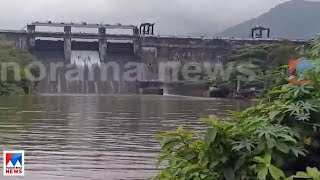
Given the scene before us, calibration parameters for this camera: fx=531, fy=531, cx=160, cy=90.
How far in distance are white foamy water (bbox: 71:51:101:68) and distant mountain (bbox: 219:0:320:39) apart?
278 ft

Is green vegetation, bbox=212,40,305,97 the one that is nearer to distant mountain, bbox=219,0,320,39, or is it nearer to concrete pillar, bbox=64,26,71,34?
concrete pillar, bbox=64,26,71,34

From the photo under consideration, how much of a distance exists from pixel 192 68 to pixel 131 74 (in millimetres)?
5972

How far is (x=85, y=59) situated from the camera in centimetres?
4428

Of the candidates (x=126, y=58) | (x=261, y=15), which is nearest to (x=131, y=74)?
(x=126, y=58)

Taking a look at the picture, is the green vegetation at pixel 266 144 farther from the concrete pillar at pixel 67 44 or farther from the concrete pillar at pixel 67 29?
the concrete pillar at pixel 67 29

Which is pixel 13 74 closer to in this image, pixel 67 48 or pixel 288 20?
pixel 67 48

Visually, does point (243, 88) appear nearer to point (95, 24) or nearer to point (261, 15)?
point (95, 24)

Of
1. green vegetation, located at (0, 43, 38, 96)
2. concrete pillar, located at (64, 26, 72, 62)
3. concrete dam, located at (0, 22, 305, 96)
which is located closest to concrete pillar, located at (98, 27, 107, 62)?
concrete dam, located at (0, 22, 305, 96)

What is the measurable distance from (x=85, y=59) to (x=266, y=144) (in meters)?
A: 43.2

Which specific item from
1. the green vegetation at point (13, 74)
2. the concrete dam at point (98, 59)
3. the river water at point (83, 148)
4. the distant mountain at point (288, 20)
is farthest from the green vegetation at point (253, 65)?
the distant mountain at point (288, 20)

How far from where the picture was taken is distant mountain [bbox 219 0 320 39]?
428 ft

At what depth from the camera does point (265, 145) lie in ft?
5.65

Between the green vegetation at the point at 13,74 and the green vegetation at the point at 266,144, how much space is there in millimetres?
26494

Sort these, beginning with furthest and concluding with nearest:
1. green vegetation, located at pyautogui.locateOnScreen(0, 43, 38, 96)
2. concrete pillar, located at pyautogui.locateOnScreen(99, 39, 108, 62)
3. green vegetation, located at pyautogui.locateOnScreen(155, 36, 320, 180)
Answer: concrete pillar, located at pyautogui.locateOnScreen(99, 39, 108, 62) < green vegetation, located at pyautogui.locateOnScreen(0, 43, 38, 96) < green vegetation, located at pyautogui.locateOnScreen(155, 36, 320, 180)
